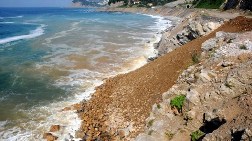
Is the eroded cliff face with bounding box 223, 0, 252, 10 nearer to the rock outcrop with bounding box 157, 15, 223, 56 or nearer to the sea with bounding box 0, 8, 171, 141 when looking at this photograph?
the rock outcrop with bounding box 157, 15, 223, 56

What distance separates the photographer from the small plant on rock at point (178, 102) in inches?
584

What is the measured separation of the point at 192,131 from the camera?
13.6 m

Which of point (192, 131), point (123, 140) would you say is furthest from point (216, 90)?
point (123, 140)

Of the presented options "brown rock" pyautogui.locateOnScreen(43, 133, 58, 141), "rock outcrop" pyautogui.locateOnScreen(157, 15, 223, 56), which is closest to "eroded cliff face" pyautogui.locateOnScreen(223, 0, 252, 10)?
"rock outcrop" pyautogui.locateOnScreen(157, 15, 223, 56)

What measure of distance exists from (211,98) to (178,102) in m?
1.73

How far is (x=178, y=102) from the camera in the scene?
14.9 meters

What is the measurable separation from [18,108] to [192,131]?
43.1 feet

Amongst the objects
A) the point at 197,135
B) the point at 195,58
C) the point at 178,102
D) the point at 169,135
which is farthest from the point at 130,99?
the point at 197,135

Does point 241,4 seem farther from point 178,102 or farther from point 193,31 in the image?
point 178,102

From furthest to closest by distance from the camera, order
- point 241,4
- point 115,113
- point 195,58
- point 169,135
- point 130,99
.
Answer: point 241,4 < point 195,58 < point 130,99 < point 115,113 < point 169,135

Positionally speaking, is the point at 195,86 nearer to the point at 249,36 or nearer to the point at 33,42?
the point at 249,36

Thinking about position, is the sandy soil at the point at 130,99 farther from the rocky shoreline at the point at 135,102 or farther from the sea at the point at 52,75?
the sea at the point at 52,75

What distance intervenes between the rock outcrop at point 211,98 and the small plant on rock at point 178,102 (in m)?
0.25

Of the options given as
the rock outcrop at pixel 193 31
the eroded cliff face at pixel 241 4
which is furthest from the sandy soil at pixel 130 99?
the eroded cliff face at pixel 241 4
